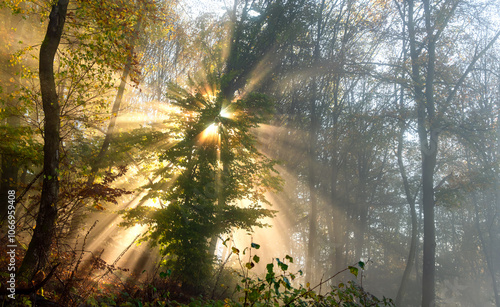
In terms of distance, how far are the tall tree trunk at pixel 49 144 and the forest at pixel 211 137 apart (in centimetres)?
2

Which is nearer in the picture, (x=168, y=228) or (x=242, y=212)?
(x=168, y=228)

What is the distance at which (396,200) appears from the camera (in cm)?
2561

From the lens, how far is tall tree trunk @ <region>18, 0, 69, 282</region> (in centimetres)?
505

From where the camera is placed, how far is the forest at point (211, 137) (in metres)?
5.36

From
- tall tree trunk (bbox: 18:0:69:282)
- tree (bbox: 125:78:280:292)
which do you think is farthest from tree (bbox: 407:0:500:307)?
tall tree trunk (bbox: 18:0:69:282)

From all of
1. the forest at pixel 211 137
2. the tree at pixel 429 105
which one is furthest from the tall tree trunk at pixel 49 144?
the tree at pixel 429 105

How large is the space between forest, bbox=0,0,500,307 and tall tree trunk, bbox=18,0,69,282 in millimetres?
25

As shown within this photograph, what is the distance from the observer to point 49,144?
5.30m

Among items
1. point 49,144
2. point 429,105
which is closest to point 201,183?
point 49,144

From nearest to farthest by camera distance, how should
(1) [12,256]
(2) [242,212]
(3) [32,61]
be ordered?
1. (1) [12,256]
2. (2) [242,212]
3. (3) [32,61]

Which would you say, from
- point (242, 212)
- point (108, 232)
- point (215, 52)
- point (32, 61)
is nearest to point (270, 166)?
point (242, 212)

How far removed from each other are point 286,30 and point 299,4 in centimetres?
175

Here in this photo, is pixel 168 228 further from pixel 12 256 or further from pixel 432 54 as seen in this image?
pixel 432 54

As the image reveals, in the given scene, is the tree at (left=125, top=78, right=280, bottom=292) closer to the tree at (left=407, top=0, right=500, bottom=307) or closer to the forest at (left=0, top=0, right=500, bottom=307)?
the forest at (left=0, top=0, right=500, bottom=307)
